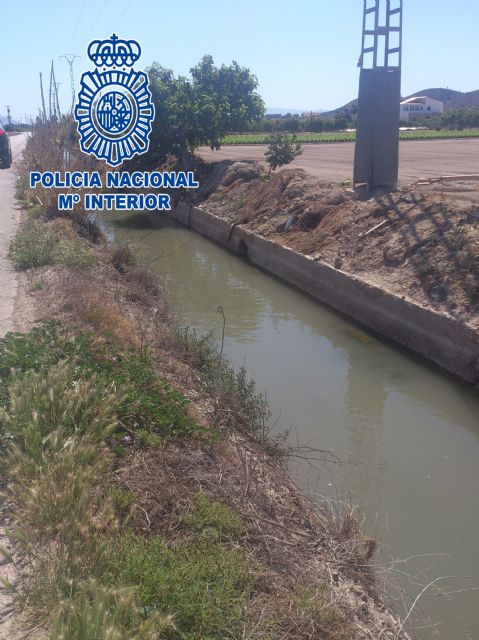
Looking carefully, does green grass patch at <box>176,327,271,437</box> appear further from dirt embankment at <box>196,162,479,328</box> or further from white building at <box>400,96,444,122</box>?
white building at <box>400,96,444,122</box>

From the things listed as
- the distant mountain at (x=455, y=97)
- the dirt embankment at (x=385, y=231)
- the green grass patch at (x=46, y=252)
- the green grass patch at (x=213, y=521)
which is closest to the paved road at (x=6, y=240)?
the green grass patch at (x=46, y=252)

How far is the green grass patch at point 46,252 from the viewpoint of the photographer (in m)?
9.89

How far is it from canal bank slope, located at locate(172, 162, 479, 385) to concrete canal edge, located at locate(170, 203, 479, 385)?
0.02 meters

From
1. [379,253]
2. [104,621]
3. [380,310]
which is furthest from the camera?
[379,253]

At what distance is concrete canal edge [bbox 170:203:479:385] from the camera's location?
8.51 metres

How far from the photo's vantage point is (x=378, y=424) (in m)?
7.39

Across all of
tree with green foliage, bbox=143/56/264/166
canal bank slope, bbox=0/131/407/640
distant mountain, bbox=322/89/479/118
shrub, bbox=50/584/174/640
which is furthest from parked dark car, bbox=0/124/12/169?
distant mountain, bbox=322/89/479/118

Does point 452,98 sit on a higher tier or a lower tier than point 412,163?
higher

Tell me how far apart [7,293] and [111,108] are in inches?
362

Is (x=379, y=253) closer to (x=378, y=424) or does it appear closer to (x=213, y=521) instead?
(x=378, y=424)

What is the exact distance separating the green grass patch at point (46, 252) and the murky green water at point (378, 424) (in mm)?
2024

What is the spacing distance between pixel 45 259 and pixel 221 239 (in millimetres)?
8323

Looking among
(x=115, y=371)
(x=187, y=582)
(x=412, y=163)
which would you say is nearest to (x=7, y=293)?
(x=115, y=371)

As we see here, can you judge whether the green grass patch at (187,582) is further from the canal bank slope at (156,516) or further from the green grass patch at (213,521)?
the green grass patch at (213,521)
